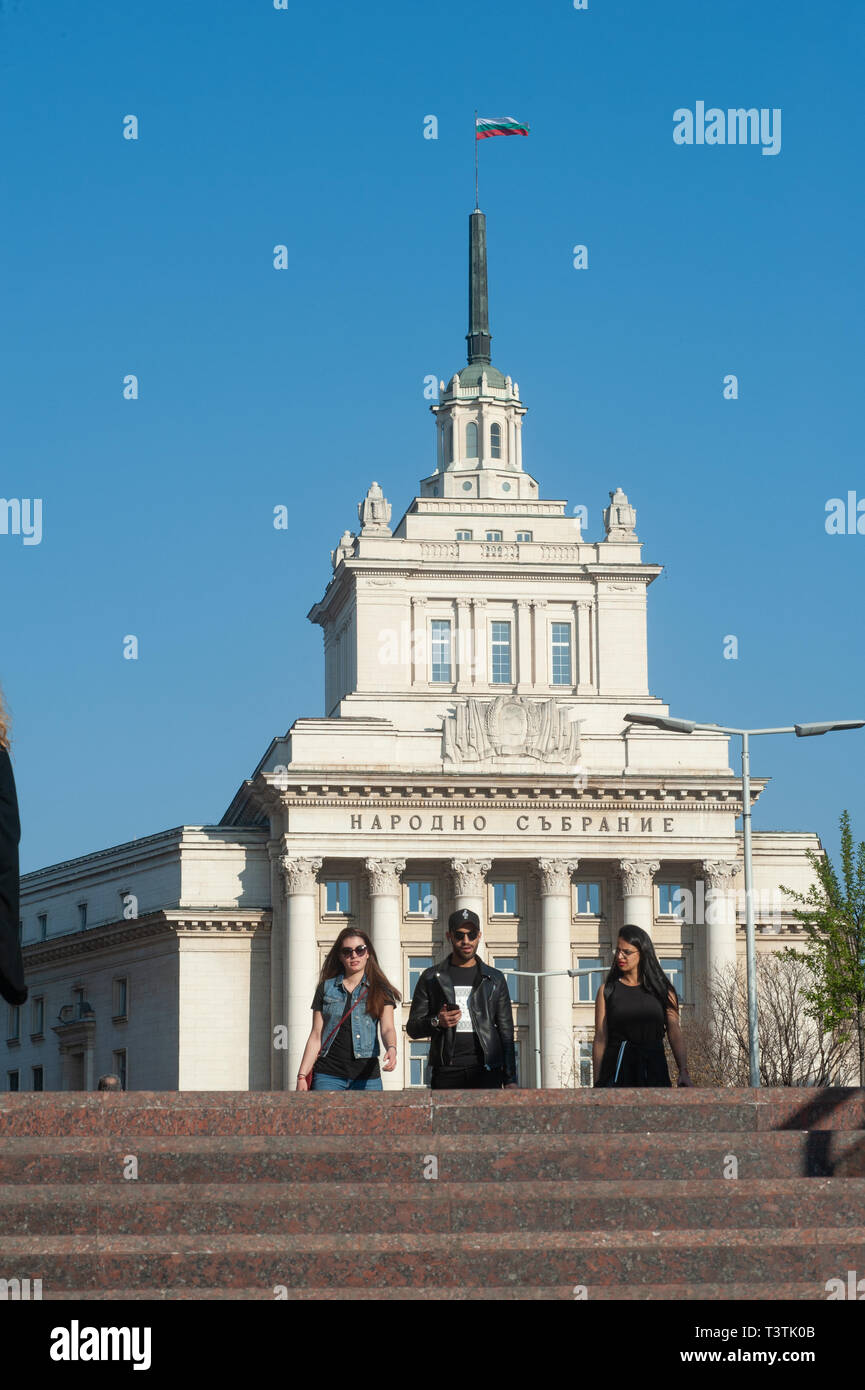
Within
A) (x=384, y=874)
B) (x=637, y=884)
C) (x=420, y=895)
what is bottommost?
(x=420, y=895)

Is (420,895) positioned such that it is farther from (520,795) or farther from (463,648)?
(463,648)

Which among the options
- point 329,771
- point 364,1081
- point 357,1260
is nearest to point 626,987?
point 364,1081

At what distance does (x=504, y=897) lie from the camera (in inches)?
3590

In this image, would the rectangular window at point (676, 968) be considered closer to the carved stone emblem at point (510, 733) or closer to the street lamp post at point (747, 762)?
the carved stone emblem at point (510, 733)

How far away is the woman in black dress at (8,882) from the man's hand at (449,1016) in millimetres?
5217

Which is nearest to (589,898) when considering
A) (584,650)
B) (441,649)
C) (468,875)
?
(468,875)

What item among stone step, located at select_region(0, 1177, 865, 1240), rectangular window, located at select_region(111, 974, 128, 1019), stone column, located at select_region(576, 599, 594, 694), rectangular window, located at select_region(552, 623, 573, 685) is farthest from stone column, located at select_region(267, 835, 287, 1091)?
stone step, located at select_region(0, 1177, 865, 1240)

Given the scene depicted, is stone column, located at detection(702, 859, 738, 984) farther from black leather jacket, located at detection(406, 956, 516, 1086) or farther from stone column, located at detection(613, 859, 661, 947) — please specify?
black leather jacket, located at detection(406, 956, 516, 1086)

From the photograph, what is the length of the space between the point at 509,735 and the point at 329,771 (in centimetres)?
740

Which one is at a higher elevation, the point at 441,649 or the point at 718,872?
the point at 441,649

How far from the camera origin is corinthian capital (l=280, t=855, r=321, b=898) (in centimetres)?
8756

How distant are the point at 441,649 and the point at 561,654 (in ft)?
16.6
